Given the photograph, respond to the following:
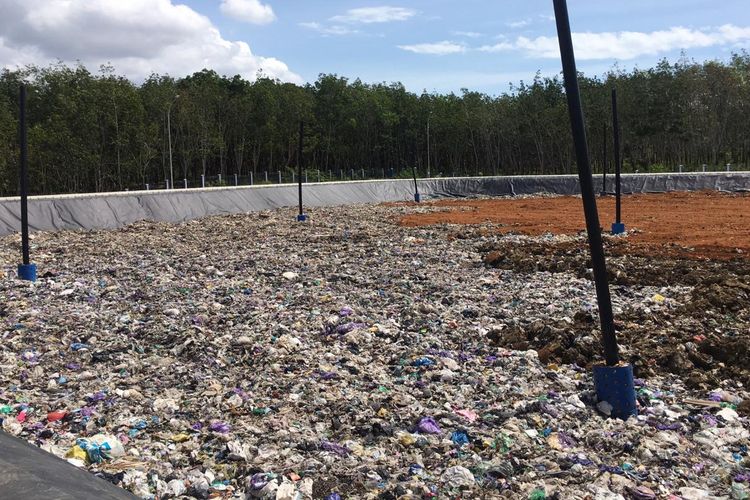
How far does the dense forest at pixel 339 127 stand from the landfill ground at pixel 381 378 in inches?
1212

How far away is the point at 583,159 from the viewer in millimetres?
4582

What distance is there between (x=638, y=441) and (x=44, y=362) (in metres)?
5.34

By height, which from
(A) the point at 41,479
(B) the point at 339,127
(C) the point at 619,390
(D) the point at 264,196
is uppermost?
(B) the point at 339,127

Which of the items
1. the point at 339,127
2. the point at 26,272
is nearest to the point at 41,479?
the point at 26,272

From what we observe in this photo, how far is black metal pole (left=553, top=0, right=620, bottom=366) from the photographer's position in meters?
4.55

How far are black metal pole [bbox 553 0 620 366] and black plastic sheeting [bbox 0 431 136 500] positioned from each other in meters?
3.39

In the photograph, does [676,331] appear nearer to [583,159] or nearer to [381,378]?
[583,159]

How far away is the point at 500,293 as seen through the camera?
9.23m

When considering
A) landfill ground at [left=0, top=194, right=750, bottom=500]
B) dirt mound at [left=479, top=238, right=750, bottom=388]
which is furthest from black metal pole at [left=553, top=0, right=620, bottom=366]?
dirt mound at [left=479, top=238, right=750, bottom=388]

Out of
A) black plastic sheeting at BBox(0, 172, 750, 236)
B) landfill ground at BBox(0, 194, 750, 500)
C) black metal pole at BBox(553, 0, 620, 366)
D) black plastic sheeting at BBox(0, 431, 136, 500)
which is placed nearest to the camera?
black plastic sheeting at BBox(0, 431, 136, 500)

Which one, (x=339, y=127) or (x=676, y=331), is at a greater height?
(x=339, y=127)

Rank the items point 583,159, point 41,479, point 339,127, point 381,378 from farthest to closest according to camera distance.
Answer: point 339,127, point 381,378, point 583,159, point 41,479

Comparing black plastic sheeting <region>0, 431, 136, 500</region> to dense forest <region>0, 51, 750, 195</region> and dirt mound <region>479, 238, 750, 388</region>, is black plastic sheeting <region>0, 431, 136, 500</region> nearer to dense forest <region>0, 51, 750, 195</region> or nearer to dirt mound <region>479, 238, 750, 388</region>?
dirt mound <region>479, 238, 750, 388</region>

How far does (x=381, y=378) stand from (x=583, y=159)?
2527mm
